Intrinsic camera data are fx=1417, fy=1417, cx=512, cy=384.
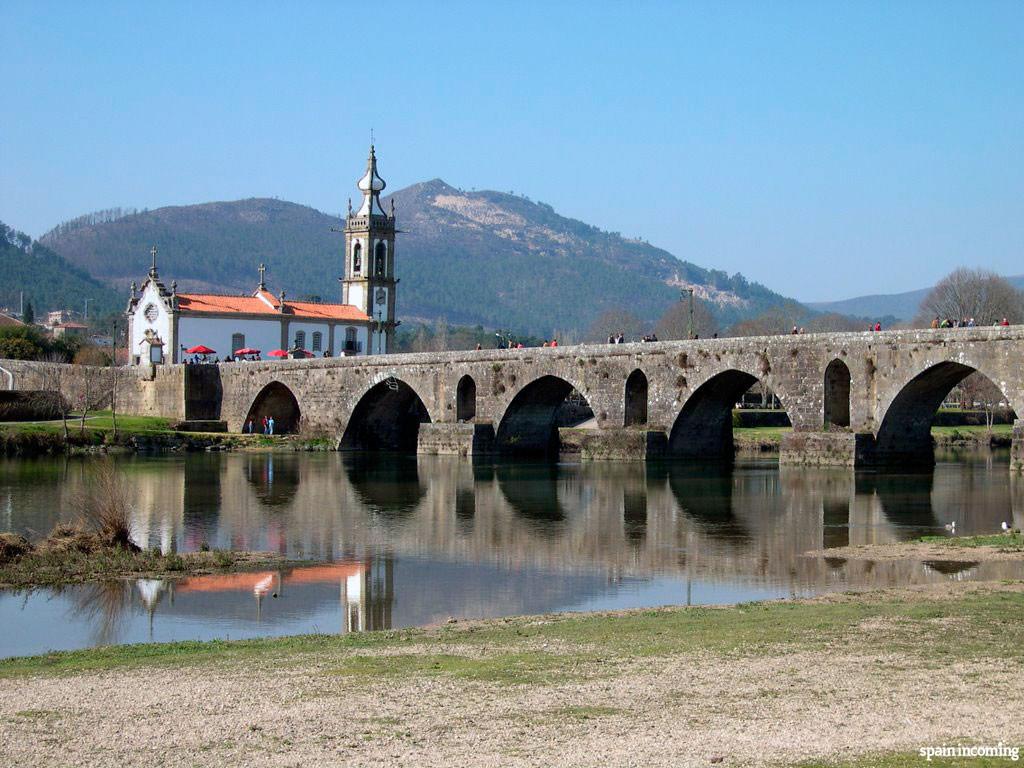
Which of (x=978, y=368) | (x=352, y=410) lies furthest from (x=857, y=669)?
(x=352, y=410)

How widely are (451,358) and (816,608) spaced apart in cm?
4156

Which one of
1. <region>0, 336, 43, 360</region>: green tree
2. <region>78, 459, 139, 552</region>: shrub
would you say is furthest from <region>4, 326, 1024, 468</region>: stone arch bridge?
<region>78, 459, 139, 552</region>: shrub

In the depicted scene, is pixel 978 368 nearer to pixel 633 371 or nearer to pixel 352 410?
pixel 633 371

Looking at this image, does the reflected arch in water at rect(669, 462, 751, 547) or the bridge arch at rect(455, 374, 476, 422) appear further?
the bridge arch at rect(455, 374, 476, 422)

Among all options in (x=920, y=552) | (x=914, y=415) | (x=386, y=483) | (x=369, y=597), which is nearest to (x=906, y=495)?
(x=914, y=415)

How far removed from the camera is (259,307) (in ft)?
283

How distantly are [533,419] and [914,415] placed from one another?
56.0 feet

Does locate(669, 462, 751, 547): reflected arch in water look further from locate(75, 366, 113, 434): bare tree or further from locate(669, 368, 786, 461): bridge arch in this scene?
locate(75, 366, 113, 434): bare tree

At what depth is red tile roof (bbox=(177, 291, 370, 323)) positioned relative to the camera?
3258 inches

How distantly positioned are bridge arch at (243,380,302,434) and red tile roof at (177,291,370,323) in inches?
510

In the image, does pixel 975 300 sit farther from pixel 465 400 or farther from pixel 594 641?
pixel 594 641

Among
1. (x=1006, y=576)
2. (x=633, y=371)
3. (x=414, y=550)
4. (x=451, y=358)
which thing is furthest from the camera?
(x=451, y=358)

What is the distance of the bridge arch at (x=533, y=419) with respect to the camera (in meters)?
55.5

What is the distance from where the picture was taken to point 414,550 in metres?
26.7
